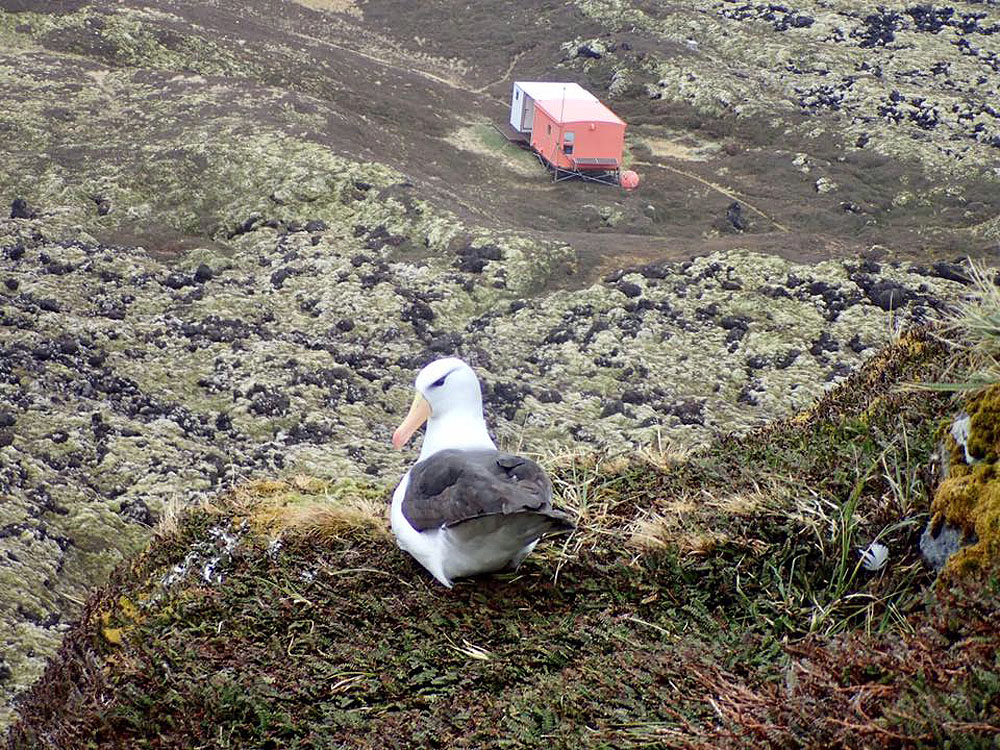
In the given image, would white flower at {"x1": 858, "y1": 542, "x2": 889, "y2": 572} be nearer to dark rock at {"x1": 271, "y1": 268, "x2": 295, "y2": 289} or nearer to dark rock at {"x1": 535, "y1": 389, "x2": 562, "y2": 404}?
dark rock at {"x1": 535, "y1": 389, "x2": 562, "y2": 404}

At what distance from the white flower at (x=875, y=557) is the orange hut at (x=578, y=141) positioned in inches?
931

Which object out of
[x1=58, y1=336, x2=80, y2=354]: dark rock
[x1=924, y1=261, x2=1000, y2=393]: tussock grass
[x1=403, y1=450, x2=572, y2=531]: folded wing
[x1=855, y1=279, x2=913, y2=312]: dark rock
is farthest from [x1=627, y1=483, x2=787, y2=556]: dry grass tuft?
[x1=855, y1=279, x2=913, y2=312]: dark rock

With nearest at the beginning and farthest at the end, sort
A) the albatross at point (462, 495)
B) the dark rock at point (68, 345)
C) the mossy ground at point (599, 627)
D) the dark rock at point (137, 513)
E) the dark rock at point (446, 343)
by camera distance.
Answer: the mossy ground at point (599, 627) → the albatross at point (462, 495) → the dark rock at point (137, 513) → the dark rock at point (68, 345) → the dark rock at point (446, 343)

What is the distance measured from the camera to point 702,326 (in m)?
15.4

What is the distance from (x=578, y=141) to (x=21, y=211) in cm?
1523

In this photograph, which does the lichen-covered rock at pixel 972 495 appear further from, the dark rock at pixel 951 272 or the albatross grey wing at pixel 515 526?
the dark rock at pixel 951 272

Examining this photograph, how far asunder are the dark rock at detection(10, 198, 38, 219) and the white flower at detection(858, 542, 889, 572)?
15.6 m

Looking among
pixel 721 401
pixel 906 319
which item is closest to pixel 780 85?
pixel 906 319

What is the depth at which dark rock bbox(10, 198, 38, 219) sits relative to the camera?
1659 centimetres

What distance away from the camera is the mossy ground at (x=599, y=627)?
11.9ft

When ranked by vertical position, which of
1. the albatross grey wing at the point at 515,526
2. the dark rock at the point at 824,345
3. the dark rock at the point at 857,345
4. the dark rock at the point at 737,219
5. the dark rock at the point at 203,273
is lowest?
the dark rock at the point at 737,219

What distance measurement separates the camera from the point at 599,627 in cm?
507

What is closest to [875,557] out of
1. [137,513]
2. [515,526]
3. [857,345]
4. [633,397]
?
[515,526]

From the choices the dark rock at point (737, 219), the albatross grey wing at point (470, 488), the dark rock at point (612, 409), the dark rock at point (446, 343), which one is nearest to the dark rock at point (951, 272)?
the dark rock at point (612, 409)
